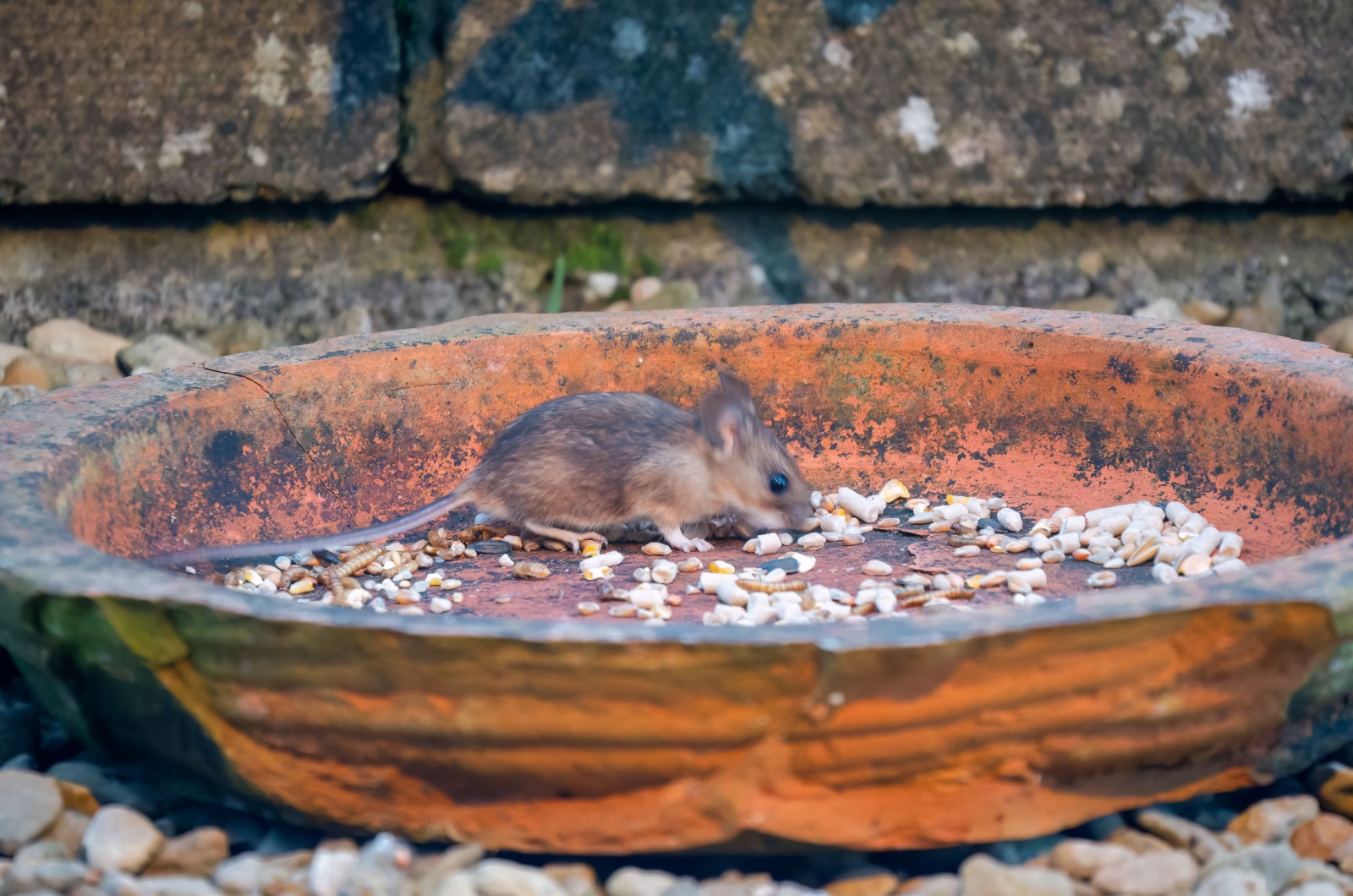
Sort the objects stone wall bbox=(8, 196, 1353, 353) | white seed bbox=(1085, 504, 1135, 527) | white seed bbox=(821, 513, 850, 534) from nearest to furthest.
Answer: white seed bbox=(1085, 504, 1135, 527)
white seed bbox=(821, 513, 850, 534)
stone wall bbox=(8, 196, 1353, 353)

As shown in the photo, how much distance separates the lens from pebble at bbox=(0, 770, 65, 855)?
76.3 inches

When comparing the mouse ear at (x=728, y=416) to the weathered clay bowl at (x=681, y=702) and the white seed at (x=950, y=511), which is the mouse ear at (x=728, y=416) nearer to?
the white seed at (x=950, y=511)

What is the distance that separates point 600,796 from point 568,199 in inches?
117

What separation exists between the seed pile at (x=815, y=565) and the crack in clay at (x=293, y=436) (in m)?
0.12

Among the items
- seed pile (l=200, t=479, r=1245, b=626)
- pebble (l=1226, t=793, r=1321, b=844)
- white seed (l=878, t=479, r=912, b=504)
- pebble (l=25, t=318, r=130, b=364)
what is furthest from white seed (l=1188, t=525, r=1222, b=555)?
pebble (l=25, t=318, r=130, b=364)

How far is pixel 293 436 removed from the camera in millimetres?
3043

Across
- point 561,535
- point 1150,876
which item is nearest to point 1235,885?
point 1150,876

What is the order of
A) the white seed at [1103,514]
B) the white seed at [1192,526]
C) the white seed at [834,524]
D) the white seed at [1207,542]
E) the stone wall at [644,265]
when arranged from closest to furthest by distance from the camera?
the white seed at [1207,542] < the white seed at [1192,526] < the white seed at [1103,514] < the white seed at [834,524] < the stone wall at [644,265]

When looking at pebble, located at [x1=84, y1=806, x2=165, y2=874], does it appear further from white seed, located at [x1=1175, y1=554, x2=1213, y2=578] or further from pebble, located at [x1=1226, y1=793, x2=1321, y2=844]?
white seed, located at [x1=1175, y1=554, x2=1213, y2=578]

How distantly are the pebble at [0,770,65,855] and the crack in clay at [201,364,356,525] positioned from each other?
1.12 meters

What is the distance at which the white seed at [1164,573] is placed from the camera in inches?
107

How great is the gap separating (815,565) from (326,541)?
1063 mm

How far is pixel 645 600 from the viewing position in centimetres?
269

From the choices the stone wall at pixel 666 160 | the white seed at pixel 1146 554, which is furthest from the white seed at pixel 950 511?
the stone wall at pixel 666 160
